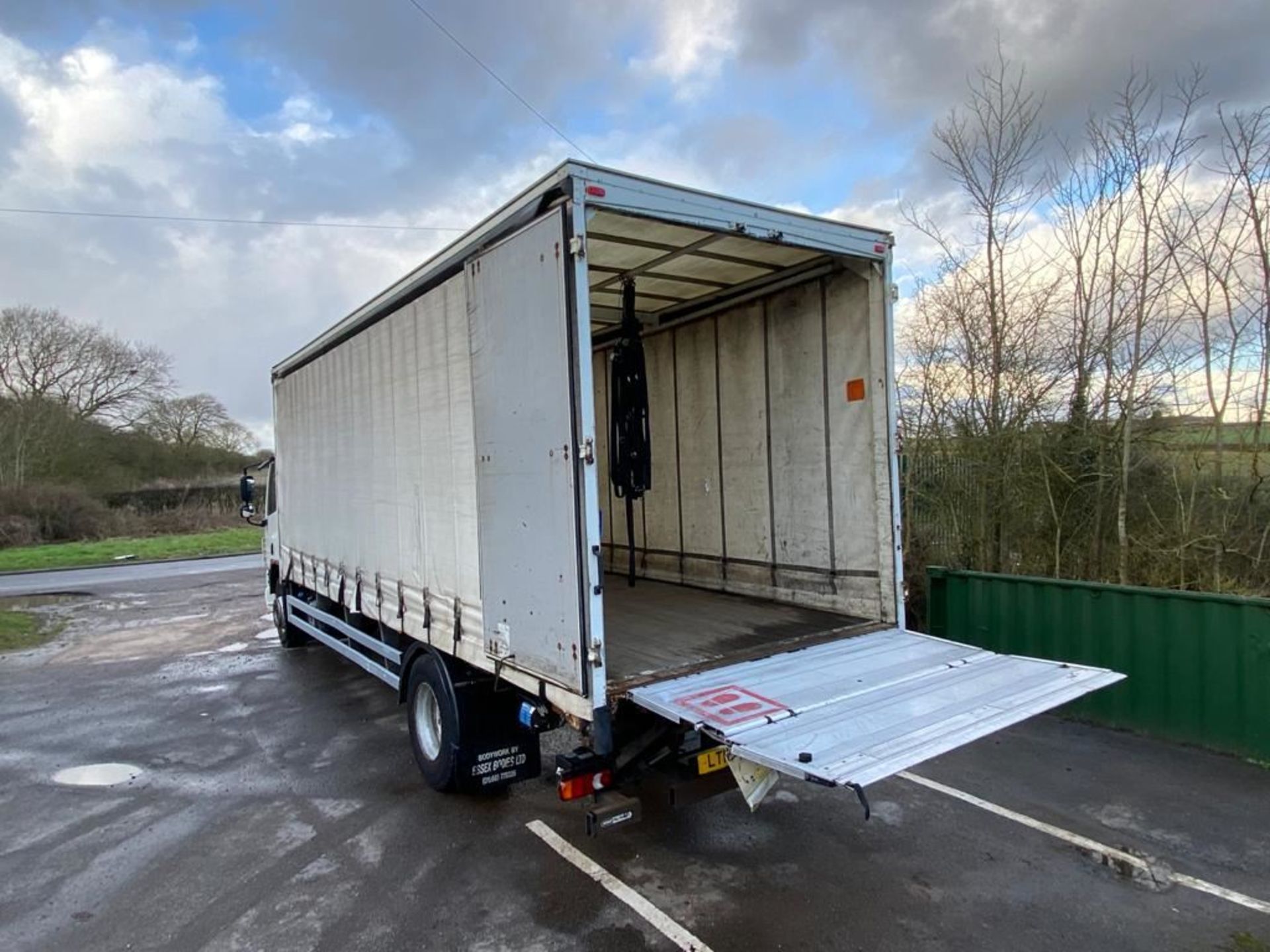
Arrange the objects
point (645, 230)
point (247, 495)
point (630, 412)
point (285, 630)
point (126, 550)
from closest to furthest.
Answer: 1. point (645, 230)
2. point (630, 412)
3. point (285, 630)
4. point (247, 495)
5. point (126, 550)

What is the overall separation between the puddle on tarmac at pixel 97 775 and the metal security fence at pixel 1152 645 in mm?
6540

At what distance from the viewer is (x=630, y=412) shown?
18.5ft

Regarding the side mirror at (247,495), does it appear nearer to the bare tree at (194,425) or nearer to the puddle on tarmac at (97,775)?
the puddle on tarmac at (97,775)

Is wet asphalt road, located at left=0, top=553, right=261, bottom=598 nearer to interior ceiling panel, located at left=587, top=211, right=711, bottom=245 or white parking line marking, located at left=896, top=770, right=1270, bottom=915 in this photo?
interior ceiling panel, located at left=587, top=211, right=711, bottom=245

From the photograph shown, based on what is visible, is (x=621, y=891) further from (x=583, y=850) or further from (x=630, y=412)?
(x=630, y=412)

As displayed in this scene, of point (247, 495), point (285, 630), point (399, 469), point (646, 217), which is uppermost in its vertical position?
point (646, 217)

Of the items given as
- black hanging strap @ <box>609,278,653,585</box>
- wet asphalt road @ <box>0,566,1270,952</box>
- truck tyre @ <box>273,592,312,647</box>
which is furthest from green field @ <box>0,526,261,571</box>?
black hanging strap @ <box>609,278,653,585</box>

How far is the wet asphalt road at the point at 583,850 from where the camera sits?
3.13 meters

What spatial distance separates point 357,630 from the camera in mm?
6059

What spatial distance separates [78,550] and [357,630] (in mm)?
22912

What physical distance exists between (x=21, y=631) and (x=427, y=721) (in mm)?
10090

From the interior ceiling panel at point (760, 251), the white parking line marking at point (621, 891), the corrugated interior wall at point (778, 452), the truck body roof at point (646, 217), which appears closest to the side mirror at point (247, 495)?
the corrugated interior wall at point (778, 452)

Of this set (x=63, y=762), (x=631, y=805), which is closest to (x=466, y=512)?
(x=631, y=805)

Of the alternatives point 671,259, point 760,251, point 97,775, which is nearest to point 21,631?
point 97,775
